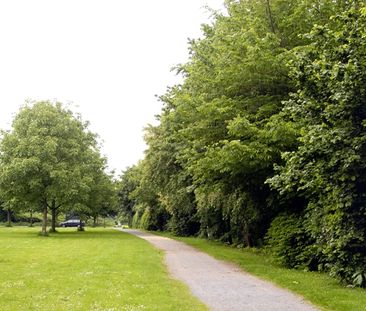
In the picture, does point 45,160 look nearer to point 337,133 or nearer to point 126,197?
point 337,133

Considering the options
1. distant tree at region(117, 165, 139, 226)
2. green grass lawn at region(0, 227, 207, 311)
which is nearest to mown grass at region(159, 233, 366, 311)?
green grass lawn at region(0, 227, 207, 311)

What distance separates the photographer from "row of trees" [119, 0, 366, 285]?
11258 mm

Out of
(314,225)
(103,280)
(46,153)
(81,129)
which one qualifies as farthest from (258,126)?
(81,129)

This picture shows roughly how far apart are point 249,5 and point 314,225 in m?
9.86

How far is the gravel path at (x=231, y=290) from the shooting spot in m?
9.67

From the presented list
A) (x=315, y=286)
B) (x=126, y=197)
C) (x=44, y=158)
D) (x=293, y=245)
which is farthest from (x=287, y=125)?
(x=126, y=197)

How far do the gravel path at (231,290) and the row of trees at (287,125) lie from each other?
83.6 inches

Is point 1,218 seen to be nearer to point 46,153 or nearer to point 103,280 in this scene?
point 46,153

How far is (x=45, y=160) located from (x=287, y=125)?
26.3 metres

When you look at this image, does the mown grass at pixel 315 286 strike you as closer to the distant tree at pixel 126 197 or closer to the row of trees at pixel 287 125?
the row of trees at pixel 287 125

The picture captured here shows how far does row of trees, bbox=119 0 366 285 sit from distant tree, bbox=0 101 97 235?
1406 cm

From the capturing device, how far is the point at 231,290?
38.2ft

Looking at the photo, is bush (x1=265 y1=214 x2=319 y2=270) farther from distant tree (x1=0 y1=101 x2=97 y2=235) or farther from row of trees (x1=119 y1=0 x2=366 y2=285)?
distant tree (x1=0 y1=101 x2=97 y2=235)

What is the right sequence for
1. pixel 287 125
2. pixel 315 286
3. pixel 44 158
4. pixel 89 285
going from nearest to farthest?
→ pixel 315 286 < pixel 89 285 < pixel 287 125 < pixel 44 158
